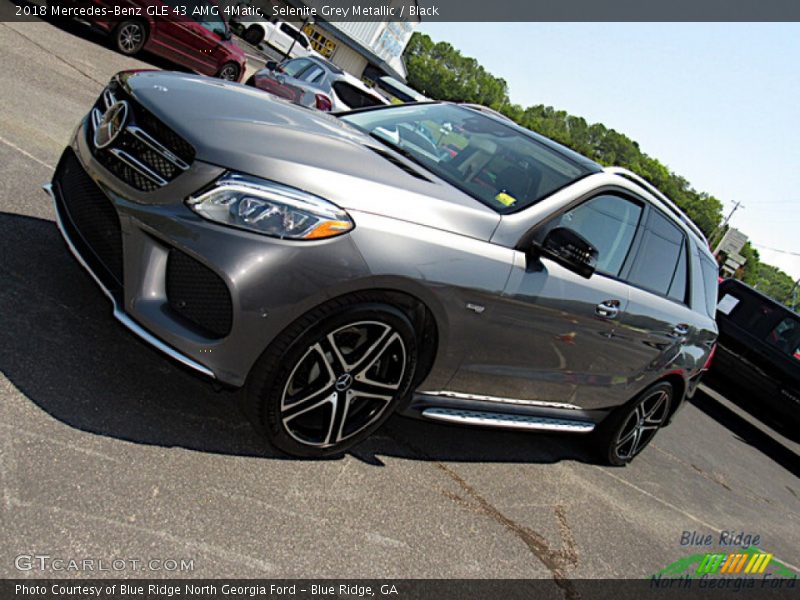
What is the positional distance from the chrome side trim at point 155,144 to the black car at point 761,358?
9224 millimetres

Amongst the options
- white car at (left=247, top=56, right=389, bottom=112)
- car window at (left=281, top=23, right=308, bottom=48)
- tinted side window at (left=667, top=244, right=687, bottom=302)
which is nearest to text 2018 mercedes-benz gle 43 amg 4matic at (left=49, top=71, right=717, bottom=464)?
tinted side window at (left=667, top=244, right=687, bottom=302)

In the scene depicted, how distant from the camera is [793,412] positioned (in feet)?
30.8

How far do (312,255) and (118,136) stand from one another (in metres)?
1.08

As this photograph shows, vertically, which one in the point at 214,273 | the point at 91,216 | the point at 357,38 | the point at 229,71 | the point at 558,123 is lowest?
the point at 91,216

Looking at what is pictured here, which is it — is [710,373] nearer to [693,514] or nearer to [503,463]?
[693,514]

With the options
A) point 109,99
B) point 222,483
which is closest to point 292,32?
point 109,99

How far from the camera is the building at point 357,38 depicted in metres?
52.1

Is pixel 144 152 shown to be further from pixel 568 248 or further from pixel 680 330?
pixel 680 330

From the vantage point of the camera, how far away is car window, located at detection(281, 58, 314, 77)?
487 inches

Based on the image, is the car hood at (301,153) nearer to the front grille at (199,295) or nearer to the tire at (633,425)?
the front grille at (199,295)

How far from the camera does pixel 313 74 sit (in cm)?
1192

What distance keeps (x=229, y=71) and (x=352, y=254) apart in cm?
1460

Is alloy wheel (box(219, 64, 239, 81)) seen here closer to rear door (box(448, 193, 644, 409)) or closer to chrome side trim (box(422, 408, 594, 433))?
rear door (box(448, 193, 644, 409))

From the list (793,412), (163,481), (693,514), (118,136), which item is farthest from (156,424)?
(793,412)
